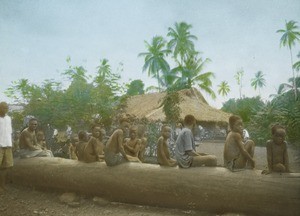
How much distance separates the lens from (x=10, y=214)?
4801 mm

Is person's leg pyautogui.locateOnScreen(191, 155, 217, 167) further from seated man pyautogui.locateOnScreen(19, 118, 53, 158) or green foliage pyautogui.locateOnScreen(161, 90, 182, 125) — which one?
green foliage pyautogui.locateOnScreen(161, 90, 182, 125)

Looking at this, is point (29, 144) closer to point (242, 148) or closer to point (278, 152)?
point (242, 148)

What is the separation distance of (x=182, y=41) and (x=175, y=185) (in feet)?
78.8

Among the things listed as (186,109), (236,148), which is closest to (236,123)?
(236,148)

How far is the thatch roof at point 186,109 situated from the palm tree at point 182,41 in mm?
7381

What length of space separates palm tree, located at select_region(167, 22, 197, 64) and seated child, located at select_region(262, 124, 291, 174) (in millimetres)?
23492

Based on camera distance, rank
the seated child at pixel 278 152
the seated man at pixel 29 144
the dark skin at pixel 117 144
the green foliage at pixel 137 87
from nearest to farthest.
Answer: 1. the seated child at pixel 278 152
2. the dark skin at pixel 117 144
3. the seated man at pixel 29 144
4. the green foliage at pixel 137 87

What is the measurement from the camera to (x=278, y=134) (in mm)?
4348

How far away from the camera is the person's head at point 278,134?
4.34 m

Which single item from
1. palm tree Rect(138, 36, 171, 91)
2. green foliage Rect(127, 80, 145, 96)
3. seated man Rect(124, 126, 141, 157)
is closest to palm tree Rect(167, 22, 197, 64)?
palm tree Rect(138, 36, 171, 91)

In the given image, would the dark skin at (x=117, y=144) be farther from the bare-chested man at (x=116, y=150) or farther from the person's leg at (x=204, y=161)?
the person's leg at (x=204, y=161)

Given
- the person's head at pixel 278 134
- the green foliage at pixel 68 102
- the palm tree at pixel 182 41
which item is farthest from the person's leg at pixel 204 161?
the palm tree at pixel 182 41

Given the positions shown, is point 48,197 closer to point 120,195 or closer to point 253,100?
point 120,195

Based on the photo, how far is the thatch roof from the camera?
1766 centimetres
